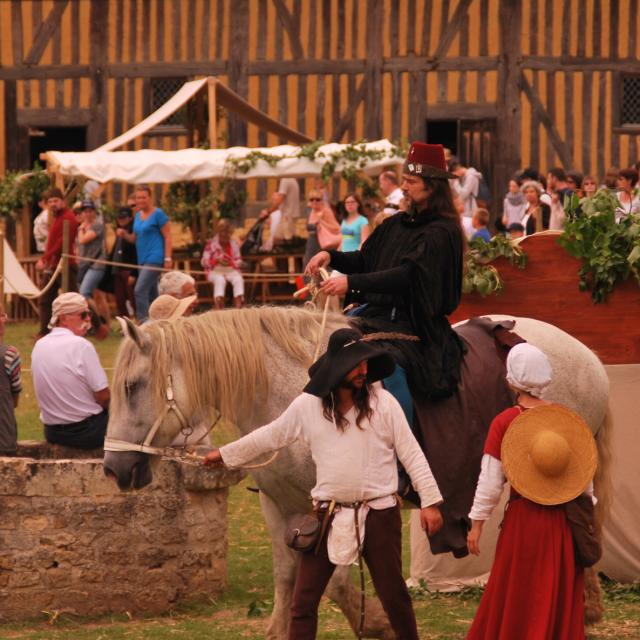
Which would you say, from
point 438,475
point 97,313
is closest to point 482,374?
point 438,475

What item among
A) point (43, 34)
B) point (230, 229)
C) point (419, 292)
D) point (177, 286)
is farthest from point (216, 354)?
point (43, 34)

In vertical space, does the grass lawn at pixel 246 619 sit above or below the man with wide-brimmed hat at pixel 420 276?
below

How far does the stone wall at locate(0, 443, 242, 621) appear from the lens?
26.9 ft

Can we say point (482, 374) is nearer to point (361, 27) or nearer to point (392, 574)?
point (392, 574)

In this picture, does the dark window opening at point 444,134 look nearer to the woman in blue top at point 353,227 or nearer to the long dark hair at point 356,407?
the woman in blue top at point 353,227

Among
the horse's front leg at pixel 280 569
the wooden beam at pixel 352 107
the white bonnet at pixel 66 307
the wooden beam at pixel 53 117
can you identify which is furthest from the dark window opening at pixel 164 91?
the horse's front leg at pixel 280 569

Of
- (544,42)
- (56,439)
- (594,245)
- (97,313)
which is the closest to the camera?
(594,245)

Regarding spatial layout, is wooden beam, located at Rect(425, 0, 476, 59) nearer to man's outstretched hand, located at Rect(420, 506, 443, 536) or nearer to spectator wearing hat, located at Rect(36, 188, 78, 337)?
spectator wearing hat, located at Rect(36, 188, 78, 337)

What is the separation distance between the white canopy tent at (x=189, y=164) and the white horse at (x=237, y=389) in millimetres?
13629

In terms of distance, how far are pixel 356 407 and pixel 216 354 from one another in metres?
0.90

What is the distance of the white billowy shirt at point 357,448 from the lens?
635cm

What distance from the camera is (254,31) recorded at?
26156mm

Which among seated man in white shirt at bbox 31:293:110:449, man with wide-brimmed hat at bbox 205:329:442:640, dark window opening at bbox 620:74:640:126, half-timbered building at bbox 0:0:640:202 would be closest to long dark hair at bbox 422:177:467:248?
man with wide-brimmed hat at bbox 205:329:442:640

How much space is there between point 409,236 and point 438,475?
46.7 inches
